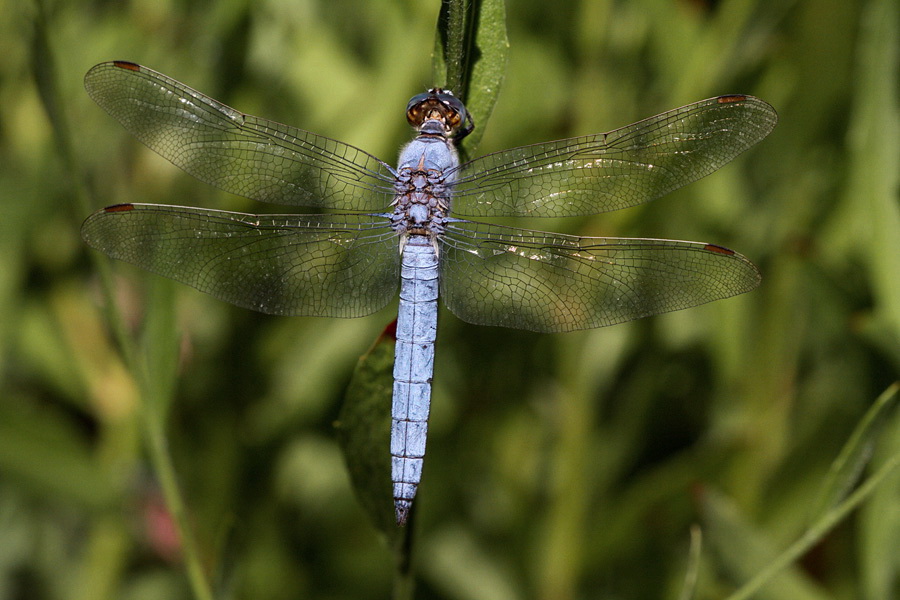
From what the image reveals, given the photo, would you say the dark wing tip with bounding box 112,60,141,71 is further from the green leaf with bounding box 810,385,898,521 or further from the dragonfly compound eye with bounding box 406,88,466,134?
the green leaf with bounding box 810,385,898,521

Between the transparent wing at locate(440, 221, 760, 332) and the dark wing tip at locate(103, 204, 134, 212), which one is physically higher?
the dark wing tip at locate(103, 204, 134, 212)

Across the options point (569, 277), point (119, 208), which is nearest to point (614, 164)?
point (569, 277)

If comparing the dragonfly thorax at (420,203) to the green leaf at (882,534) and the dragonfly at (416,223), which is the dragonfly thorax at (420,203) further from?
the green leaf at (882,534)

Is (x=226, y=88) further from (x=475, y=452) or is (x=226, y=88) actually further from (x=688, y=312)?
(x=688, y=312)

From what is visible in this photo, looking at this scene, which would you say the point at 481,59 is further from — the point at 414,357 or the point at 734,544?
the point at 734,544

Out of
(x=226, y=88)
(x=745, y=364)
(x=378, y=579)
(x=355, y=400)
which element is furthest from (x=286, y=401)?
(x=745, y=364)

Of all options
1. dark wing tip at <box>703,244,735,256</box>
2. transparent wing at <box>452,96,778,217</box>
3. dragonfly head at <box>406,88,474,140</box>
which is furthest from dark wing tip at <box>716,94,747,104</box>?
dragonfly head at <box>406,88,474,140</box>
